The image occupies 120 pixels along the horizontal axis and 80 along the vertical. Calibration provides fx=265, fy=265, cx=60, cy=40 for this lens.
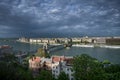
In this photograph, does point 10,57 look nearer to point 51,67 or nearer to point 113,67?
point 51,67

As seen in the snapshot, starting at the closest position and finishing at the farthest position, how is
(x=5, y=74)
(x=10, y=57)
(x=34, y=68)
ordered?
(x=5, y=74)
(x=34, y=68)
(x=10, y=57)

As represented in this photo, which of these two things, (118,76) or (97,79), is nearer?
(97,79)

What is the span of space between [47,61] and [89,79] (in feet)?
19.4

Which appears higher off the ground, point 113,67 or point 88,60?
point 88,60

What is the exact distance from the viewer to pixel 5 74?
603cm

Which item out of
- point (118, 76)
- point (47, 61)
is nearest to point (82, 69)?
point (118, 76)

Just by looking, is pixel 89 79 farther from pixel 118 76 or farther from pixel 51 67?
pixel 51 67

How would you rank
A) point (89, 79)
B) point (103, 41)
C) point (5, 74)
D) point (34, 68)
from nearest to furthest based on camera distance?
point (5, 74) → point (89, 79) → point (34, 68) → point (103, 41)

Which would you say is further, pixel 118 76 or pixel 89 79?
pixel 118 76

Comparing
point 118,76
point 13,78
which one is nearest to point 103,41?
point 118,76

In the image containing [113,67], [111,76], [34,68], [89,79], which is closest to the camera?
[89,79]

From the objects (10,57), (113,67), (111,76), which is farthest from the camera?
(10,57)

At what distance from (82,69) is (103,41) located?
47.2m

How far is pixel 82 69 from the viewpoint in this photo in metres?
7.57
